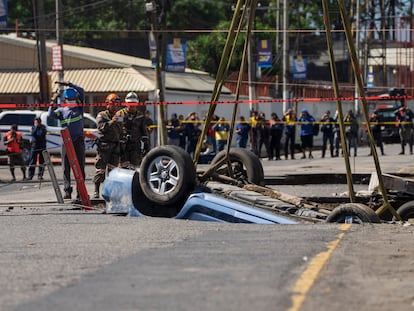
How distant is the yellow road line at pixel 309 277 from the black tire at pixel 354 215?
1.69m

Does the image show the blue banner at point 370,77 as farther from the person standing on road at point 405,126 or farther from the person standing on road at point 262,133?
the person standing on road at point 262,133

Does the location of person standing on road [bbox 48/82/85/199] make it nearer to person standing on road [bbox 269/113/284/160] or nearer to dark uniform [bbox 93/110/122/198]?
dark uniform [bbox 93/110/122/198]

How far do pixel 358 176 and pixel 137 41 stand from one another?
44.4 meters

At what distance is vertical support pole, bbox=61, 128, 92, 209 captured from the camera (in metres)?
14.4

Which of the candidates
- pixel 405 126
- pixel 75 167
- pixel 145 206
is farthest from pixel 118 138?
pixel 405 126

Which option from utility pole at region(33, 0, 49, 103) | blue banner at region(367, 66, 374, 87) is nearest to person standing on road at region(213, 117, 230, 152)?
utility pole at region(33, 0, 49, 103)

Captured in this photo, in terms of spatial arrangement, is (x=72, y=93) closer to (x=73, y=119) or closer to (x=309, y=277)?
(x=73, y=119)

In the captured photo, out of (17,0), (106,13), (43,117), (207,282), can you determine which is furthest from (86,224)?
(106,13)

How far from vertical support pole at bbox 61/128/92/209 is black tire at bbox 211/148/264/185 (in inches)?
80.1

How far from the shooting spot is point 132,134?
15914 mm

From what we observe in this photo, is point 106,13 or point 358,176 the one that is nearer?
point 358,176

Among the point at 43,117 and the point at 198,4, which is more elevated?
the point at 198,4

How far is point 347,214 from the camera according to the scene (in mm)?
11305

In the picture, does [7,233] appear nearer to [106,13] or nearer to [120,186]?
[120,186]
